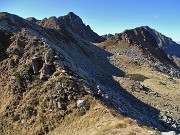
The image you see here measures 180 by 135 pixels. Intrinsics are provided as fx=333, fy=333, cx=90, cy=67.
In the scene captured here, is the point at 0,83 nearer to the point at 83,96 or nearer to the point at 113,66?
the point at 83,96

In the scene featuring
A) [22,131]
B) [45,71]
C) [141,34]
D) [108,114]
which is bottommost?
[22,131]

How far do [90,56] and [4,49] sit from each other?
1644 inches

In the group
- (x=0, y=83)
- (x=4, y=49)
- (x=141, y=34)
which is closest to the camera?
(x=0, y=83)

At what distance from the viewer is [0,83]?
150ft

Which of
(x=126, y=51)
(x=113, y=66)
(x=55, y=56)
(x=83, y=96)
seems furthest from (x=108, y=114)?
(x=126, y=51)

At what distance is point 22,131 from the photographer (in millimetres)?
36781

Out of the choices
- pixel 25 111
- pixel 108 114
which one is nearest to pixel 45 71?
pixel 25 111

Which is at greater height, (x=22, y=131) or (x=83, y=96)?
(x=83, y=96)

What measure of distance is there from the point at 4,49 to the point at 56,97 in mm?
18945

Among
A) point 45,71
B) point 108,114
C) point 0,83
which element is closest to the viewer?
point 108,114

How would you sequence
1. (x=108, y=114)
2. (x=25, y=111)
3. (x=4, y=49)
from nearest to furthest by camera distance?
1. (x=108, y=114)
2. (x=25, y=111)
3. (x=4, y=49)

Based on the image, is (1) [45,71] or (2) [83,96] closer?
(2) [83,96]

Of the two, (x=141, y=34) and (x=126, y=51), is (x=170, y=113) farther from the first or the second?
(x=141, y=34)

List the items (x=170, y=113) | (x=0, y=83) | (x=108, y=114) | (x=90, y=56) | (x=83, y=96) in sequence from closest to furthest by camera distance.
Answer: (x=108, y=114), (x=83, y=96), (x=0, y=83), (x=170, y=113), (x=90, y=56)
